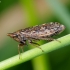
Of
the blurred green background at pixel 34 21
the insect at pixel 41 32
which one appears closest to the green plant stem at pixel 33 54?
the blurred green background at pixel 34 21

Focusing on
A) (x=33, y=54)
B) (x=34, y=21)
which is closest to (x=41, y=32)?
(x=34, y=21)

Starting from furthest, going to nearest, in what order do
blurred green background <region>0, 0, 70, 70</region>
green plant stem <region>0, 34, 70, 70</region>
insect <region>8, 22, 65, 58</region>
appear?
insect <region>8, 22, 65, 58</region> → blurred green background <region>0, 0, 70, 70</region> → green plant stem <region>0, 34, 70, 70</region>

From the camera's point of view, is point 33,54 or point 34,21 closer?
point 33,54

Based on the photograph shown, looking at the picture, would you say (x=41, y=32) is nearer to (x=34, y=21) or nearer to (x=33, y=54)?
(x=34, y=21)

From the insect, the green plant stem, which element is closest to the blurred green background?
the insect

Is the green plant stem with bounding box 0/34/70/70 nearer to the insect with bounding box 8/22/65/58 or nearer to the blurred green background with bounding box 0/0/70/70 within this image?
the blurred green background with bounding box 0/0/70/70

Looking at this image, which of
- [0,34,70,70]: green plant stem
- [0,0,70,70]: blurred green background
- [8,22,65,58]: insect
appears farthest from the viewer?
[8,22,65,58]: insect

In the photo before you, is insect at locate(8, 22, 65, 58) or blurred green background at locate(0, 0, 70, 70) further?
insect at locate(8, 22, 65, 58)

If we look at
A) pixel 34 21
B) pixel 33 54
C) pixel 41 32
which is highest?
pixel 34 21

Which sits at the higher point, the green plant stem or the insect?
the insect
